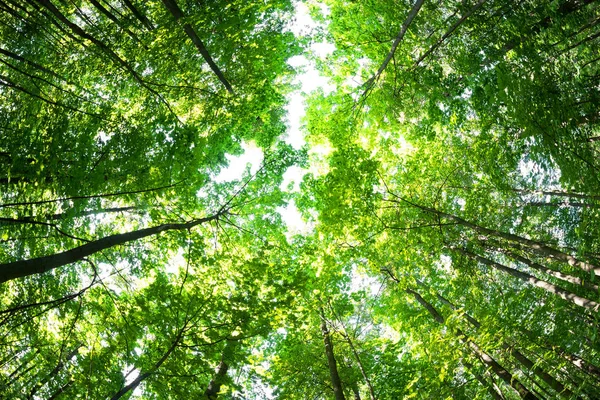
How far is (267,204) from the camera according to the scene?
8.38 metres

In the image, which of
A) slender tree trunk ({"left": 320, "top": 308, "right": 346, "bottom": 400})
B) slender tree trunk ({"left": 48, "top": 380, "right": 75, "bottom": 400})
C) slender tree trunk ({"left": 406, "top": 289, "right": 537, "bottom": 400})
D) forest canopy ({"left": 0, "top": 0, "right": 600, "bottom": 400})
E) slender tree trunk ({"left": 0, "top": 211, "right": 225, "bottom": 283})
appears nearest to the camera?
slender tree trunk ({"left": 0, "top": 211, "right": 225, "bottom": 283})

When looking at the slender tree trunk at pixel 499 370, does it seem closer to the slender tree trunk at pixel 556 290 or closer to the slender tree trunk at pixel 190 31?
the slender tree trunk at pixel 556 290

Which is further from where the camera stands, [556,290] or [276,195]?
[276,195]

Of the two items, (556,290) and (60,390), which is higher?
(60,390)

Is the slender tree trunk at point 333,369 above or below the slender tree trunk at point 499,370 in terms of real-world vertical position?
above

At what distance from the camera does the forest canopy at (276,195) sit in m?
4.15

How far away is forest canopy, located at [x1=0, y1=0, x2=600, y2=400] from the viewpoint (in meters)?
4.15

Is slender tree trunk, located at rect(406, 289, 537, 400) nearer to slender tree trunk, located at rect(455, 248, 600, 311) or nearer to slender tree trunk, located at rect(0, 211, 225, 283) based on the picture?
slender tree trunk, located at rect(455, 248, 600, 311)

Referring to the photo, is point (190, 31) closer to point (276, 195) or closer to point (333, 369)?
point (276, 195)

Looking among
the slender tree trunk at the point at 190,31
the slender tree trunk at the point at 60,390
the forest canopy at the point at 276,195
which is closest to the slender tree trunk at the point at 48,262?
the forest canopy at the point at 276,195

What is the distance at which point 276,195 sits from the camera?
8273 millimetres

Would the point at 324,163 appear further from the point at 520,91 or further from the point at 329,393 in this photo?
the point at 520,91

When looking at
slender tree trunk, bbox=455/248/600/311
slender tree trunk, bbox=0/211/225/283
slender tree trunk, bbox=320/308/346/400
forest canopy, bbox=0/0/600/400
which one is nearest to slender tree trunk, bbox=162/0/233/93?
forest canopy, bbox=0/0/600/400

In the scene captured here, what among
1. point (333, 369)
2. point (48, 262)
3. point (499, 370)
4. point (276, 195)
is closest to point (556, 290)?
point (499, 370)
